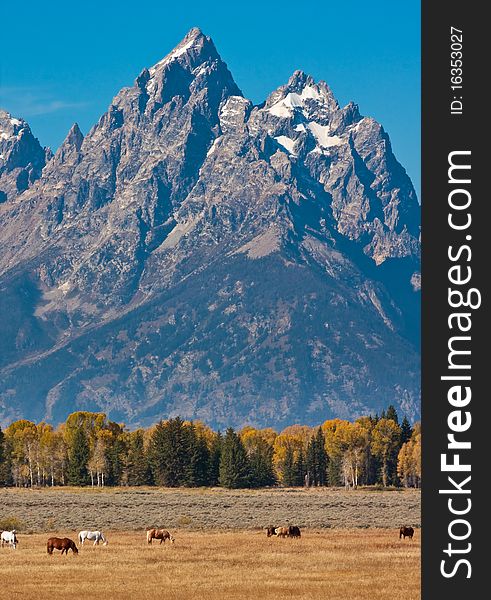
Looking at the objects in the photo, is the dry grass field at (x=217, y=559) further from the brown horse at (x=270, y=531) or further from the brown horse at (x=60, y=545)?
the brown horse at (x=270, y=531)

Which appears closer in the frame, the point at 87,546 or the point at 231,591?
the point at 231,591

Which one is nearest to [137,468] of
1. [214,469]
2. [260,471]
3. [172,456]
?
[172,456]

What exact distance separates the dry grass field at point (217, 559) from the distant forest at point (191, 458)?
A: 65.6 m

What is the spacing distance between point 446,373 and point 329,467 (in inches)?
6377

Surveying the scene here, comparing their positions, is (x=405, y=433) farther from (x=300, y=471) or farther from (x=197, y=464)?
(x=197, y=464)

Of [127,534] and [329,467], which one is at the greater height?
[329,467]

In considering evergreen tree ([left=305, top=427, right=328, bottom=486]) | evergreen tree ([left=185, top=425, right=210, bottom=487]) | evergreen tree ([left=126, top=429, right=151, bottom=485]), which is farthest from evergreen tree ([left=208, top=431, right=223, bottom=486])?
evergreen tree ([left=305, top=427, right=328, bottom=486])

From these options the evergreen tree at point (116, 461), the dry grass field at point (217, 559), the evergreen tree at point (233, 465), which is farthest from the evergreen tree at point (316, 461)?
the dry grass field at point (217, 559)

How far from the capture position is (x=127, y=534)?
67.1 metres

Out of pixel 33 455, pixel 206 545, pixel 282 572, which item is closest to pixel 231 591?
pixel 282 572

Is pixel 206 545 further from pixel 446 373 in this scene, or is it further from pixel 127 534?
pixel 446 373

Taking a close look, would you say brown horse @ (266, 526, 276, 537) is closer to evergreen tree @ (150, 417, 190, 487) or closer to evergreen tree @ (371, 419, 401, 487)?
evergreen tree @ (150, 417, 190, 487)

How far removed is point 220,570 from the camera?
44.8 metres

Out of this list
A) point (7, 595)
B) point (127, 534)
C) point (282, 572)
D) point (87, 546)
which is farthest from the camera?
point (127, 534)
